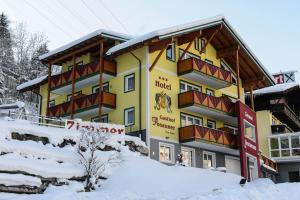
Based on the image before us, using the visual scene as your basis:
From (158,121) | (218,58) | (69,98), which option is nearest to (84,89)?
(69,98)

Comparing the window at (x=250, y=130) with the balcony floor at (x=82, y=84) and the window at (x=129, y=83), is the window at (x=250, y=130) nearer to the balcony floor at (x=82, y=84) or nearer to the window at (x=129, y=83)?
the window at (x=129, y=83)

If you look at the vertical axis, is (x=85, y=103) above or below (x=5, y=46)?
below

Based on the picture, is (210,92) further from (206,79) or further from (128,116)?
(128,116)

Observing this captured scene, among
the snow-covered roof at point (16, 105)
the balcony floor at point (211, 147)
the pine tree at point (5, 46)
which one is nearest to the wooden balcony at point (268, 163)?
the balcony floor at point (211, 147)

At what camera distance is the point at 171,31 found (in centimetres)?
3084

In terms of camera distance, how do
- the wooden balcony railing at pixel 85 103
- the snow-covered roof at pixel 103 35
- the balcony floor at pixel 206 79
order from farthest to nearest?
the balcony floor at pixel 206 79, the wooden balcony railing at pixel 85 103, the snow-covered roof at pixel 103 35

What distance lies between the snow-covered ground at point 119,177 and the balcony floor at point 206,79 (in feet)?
29.9

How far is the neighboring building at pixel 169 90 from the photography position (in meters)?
31.5

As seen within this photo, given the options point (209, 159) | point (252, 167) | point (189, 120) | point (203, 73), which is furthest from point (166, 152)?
point (252, 167)

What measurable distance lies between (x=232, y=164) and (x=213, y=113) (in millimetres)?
4800

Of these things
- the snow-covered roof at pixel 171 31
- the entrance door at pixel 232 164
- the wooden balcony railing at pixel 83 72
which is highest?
the snow-covered roof at pixel 171 31

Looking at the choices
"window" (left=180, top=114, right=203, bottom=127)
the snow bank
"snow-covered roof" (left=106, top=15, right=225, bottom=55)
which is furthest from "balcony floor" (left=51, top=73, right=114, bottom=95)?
the snow bank

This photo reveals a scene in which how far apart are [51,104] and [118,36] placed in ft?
36.2

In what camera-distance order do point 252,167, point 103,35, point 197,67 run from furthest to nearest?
1. point 252,167
2. point 197,67
3. point 103,35
